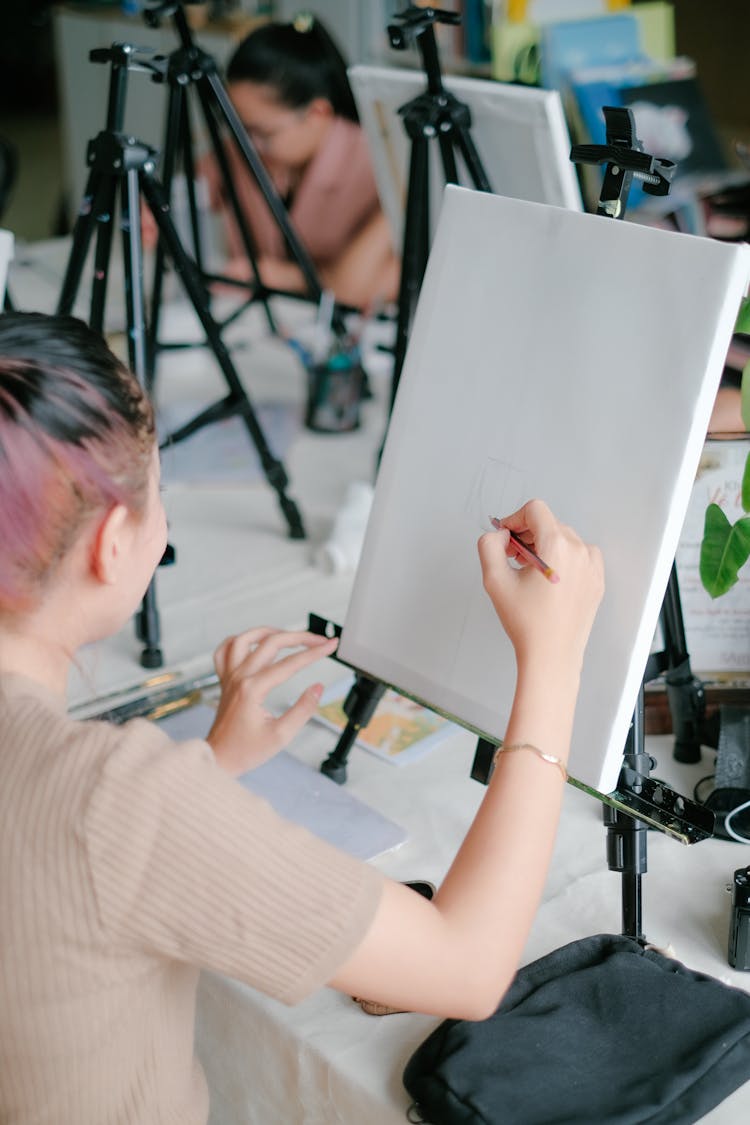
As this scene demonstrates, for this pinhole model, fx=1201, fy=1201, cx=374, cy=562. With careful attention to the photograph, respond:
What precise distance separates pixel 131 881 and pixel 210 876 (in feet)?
0.15

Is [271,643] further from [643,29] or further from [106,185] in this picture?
[643,29]

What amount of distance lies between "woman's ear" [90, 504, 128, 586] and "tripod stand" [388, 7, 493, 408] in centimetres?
79

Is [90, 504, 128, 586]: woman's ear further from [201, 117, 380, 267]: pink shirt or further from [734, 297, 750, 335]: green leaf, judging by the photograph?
[201, 117, 380, 267]: pink shirt

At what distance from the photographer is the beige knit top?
701 mm

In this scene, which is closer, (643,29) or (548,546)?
(548,546)

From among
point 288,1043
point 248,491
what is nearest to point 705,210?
point 248,491

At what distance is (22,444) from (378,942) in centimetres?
37

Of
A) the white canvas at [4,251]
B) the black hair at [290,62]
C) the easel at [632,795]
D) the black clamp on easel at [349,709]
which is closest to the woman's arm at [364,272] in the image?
the black hair at [290,62]

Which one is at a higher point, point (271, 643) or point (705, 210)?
point (705, 210)

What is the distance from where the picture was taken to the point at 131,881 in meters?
0.70

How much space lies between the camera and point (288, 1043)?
0.97 meters

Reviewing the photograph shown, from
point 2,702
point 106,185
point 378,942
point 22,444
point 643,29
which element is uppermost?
point 643,29

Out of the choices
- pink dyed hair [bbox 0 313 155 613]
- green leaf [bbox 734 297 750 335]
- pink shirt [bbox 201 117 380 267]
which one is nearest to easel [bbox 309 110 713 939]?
green leaf [bbox 734 297 750 335]

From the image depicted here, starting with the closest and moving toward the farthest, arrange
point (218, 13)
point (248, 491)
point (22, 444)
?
point (22, 444)
point (248, 491)
point (218, 13)
